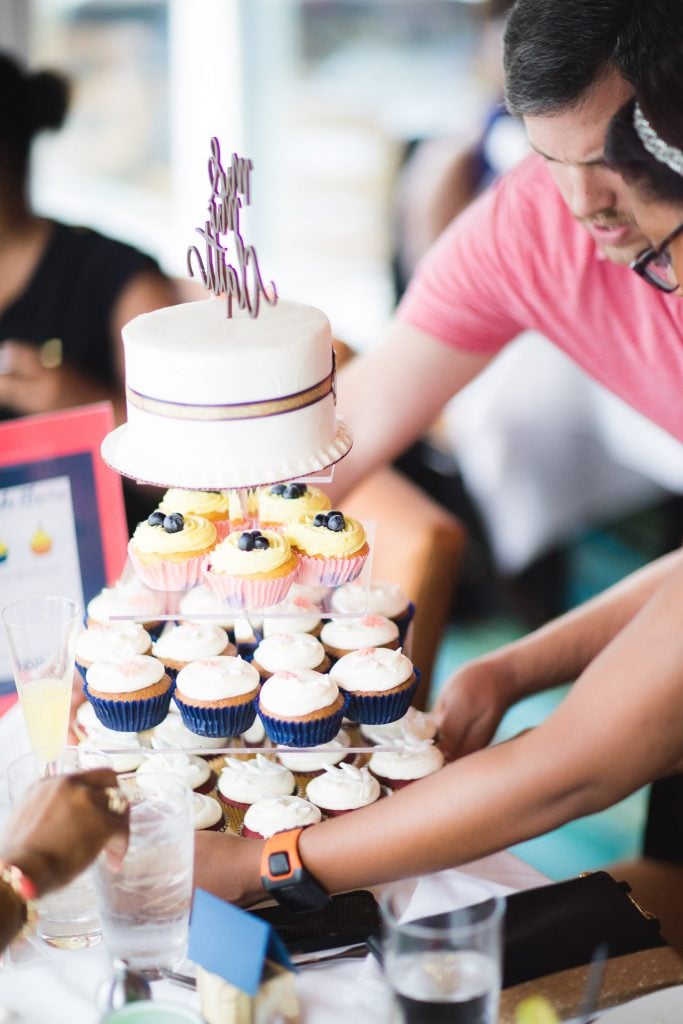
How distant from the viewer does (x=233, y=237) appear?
1.30 meters

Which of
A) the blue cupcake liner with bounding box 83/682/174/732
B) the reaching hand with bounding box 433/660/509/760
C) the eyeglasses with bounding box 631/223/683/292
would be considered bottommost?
the reaching hand with bounding box 433/660/509/760

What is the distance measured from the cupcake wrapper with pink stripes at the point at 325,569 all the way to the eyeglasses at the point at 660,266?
0.51 m

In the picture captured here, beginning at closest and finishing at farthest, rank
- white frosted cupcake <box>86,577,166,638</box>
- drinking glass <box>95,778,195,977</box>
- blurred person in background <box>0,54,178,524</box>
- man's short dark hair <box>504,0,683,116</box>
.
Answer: drinking glass <box>95,778,195,977</box> → man's short dark hair <box>504,0,683,116</box> → white frosted cupcake <box>86,577,166,638</box> → blurred person in background <box>0,54,178,524</box>

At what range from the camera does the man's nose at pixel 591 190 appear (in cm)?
151

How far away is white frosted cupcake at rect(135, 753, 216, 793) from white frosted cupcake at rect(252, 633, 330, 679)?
0.53 feet

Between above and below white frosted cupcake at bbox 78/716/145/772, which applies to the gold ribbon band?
above

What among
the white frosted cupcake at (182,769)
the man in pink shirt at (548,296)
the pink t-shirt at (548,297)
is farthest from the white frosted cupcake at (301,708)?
the pink t-shirt at (548,297)

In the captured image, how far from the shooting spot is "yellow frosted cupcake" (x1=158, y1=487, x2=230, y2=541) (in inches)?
62.8

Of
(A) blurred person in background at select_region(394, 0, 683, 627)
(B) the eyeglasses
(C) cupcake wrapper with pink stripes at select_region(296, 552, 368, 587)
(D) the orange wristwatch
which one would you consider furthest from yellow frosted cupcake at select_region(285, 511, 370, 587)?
(A) blurred person in background at select_region(394, 0, 683, 627)

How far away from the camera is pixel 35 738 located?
1382 mm

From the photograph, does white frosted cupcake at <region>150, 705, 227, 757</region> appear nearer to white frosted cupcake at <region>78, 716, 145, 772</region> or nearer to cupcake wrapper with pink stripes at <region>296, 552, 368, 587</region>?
white frosted cupcake at <region>78, 716, 145, 772</region>

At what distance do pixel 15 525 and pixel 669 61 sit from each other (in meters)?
1.22

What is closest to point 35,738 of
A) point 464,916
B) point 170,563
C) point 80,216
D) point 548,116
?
point 170,563

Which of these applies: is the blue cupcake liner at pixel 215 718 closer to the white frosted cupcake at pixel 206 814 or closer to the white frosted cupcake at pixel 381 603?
the white frosted cupcake at pixel 206 814
